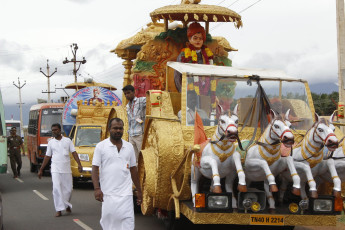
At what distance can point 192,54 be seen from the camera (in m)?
11.0

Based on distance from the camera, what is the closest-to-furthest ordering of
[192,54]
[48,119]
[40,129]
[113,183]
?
[113,183], [192,54], [40,129], [48,119]

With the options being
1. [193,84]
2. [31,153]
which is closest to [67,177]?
[193,84]

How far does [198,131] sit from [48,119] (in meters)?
16.9

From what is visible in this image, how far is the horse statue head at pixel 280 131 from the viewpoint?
681 centimetres

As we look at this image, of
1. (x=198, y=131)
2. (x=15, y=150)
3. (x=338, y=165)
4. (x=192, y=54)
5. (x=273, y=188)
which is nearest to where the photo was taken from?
(x=273, y=188)

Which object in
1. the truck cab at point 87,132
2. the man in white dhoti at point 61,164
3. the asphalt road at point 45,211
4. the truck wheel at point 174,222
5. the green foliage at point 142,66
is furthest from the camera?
the truck cab at point 87,132

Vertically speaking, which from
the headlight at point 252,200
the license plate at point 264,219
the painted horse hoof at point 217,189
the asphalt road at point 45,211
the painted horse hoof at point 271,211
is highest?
the painted horse hoof at point 217,189

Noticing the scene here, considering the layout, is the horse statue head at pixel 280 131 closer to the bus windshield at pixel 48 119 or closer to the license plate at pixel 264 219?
the license plate at pixel 264 219

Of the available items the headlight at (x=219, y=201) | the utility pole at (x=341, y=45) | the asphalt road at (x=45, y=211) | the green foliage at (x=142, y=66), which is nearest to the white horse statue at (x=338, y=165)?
the headlight at (x=219, y=201)

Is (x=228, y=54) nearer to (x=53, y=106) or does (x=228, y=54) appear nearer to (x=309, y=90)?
(x=309, y=90)

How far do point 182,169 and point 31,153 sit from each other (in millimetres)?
16994

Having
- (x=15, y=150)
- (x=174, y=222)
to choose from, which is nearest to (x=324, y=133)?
(x=174, y=222)

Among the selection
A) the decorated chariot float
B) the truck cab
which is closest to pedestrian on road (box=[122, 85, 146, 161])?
the decorated chariot float

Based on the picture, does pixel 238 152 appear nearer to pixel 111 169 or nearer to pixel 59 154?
pixel 111 169
